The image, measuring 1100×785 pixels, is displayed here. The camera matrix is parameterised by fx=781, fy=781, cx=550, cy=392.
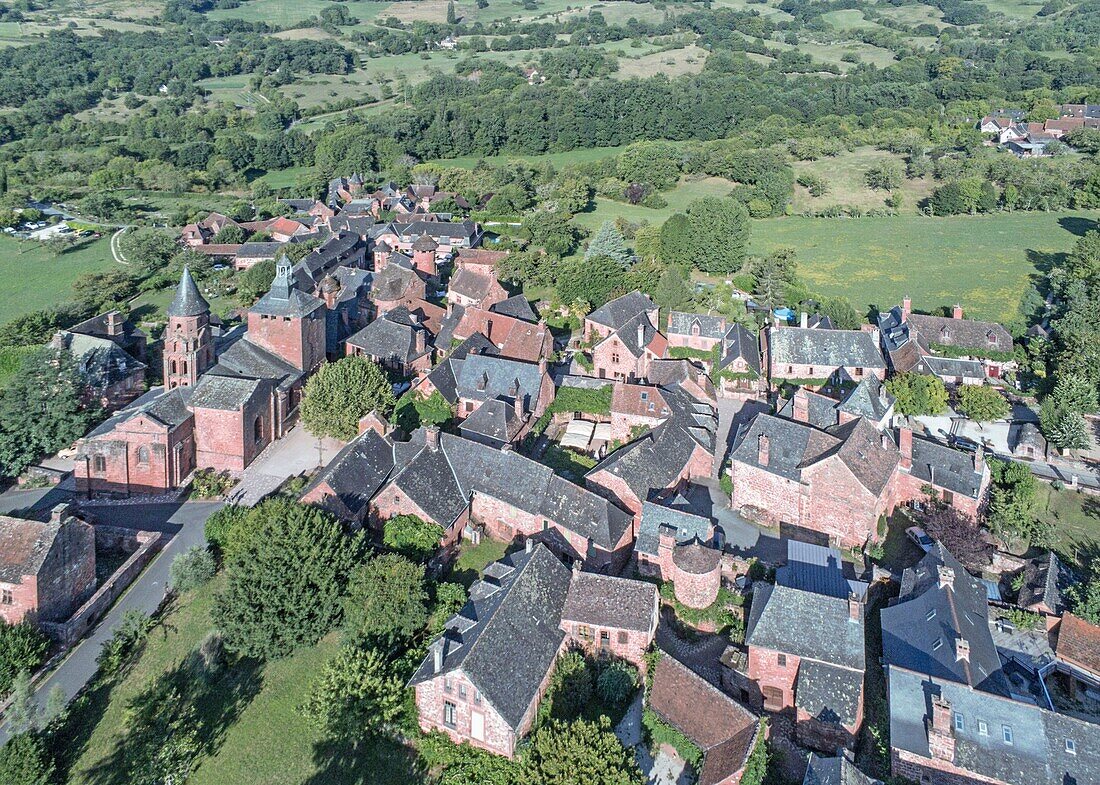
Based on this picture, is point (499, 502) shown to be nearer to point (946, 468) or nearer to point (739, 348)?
point (946, 468)

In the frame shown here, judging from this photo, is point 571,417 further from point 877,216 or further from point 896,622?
point 877,216

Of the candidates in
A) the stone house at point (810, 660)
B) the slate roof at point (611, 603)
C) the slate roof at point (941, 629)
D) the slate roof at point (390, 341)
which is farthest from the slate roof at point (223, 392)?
the slate roof at point (941, 629)

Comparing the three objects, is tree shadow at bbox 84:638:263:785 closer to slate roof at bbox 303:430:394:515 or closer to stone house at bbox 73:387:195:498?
slate roof at bbox 303:430:394:515

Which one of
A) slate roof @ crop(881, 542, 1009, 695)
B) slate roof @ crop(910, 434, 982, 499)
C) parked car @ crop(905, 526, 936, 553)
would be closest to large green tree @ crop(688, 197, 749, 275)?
slate roof @ crop(910, 434, 982, 499)

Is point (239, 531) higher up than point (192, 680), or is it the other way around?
point (239, 531)

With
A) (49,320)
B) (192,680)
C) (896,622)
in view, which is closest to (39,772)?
(192,680)

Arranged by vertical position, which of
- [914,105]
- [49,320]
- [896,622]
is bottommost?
[49,320]

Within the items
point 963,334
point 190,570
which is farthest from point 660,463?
point 963,334

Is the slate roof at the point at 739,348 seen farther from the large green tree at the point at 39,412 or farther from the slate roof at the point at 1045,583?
the large green tree at the point at 39,412
